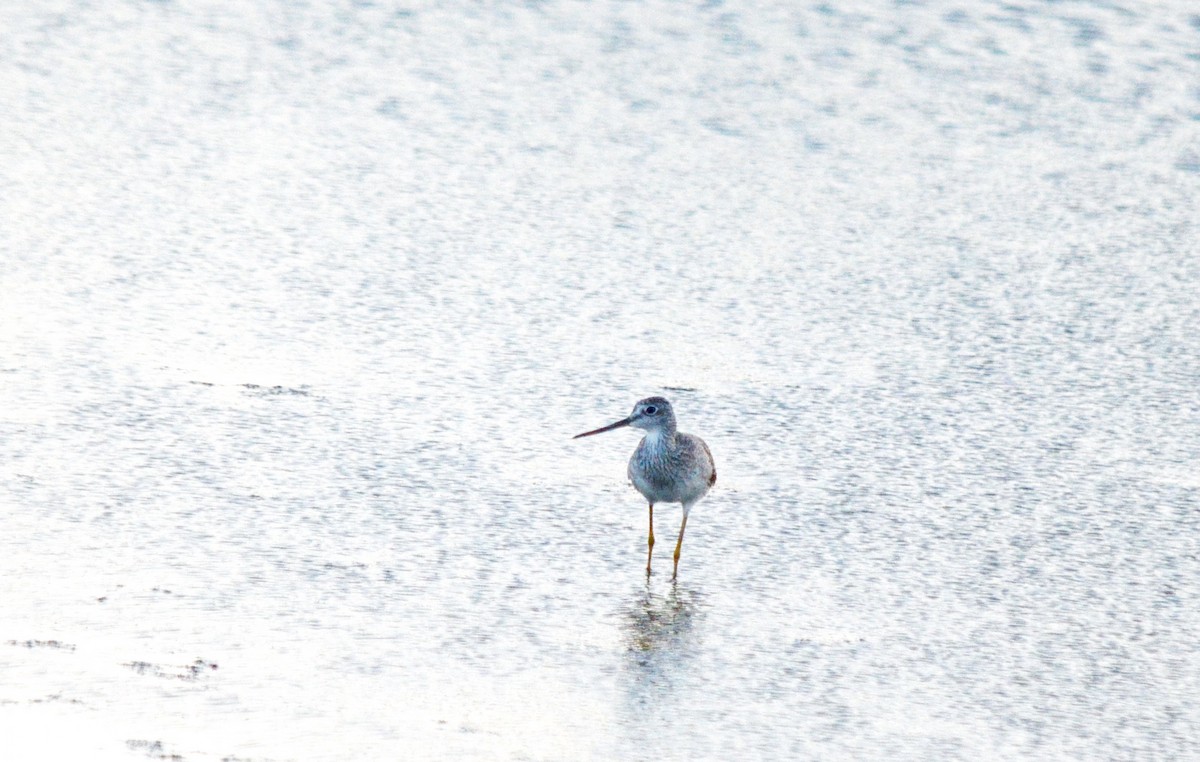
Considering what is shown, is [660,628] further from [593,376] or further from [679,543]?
[593,376]

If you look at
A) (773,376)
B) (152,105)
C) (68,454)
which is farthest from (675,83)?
(68,454)

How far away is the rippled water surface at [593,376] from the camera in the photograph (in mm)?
6035

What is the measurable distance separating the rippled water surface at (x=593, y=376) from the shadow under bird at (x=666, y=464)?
0.20 meters

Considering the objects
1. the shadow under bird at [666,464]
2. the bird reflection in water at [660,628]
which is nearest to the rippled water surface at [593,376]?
the bird reflection in water at [660,628]

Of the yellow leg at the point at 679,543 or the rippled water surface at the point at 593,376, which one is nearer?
the rippled water surface at the point at 593,376

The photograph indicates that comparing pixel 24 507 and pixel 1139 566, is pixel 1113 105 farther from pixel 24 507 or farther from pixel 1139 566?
pixel 24 507

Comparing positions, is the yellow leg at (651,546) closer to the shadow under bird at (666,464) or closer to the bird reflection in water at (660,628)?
the shadow under bird at (666,464)

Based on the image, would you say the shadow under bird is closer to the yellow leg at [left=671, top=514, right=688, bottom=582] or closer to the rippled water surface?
the yellow leg at [left=671, top=514, right=688, bottom=582]

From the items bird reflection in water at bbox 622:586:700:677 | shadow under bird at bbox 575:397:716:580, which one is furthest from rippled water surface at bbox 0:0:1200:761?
shadow under bird at bbox 575:397:716:580

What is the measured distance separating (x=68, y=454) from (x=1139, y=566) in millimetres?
4200

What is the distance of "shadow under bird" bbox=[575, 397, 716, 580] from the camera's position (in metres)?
7.18

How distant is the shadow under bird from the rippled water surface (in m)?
0.20

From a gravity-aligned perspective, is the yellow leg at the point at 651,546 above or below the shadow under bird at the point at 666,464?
below

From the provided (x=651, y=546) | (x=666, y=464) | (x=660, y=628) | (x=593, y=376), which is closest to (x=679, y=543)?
(x=651, y=546)
